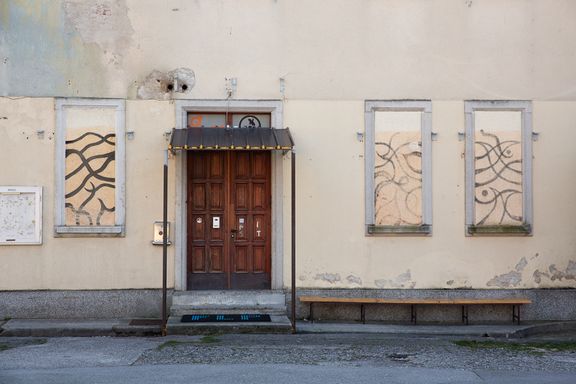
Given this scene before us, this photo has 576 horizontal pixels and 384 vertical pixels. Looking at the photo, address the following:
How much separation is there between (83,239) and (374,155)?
502 cm

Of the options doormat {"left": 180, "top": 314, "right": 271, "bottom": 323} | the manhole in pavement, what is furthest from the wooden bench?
the manhole in pavement

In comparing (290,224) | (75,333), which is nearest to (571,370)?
(290,224)

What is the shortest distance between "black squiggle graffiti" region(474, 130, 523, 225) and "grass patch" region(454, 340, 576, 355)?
225 cm

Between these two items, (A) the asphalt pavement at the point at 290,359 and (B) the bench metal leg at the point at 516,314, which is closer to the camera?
(A) the asphalt pavement at the point at 290,359

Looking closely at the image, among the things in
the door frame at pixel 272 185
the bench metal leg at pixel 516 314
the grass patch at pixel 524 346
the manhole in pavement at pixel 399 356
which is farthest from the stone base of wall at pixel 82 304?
the bench metal leg at pixel 516 314

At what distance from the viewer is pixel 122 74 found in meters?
11.5

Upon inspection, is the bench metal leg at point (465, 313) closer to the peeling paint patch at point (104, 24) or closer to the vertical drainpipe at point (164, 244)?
the vertical drainpipe at point (164, 244)

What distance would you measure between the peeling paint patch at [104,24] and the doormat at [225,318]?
172 inches

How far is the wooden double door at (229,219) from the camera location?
11844 mm

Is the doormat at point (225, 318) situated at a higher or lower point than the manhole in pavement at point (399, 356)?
higher

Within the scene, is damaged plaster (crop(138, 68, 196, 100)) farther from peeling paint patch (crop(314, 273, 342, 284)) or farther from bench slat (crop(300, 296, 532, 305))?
bench slat (crop(300, 296, 532, 305))

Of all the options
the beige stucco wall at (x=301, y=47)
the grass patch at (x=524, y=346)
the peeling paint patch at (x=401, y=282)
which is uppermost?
the beige stucco wall at (x=301, y=47)

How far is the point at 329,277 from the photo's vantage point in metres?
11.6

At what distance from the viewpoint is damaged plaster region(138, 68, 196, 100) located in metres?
11.5
